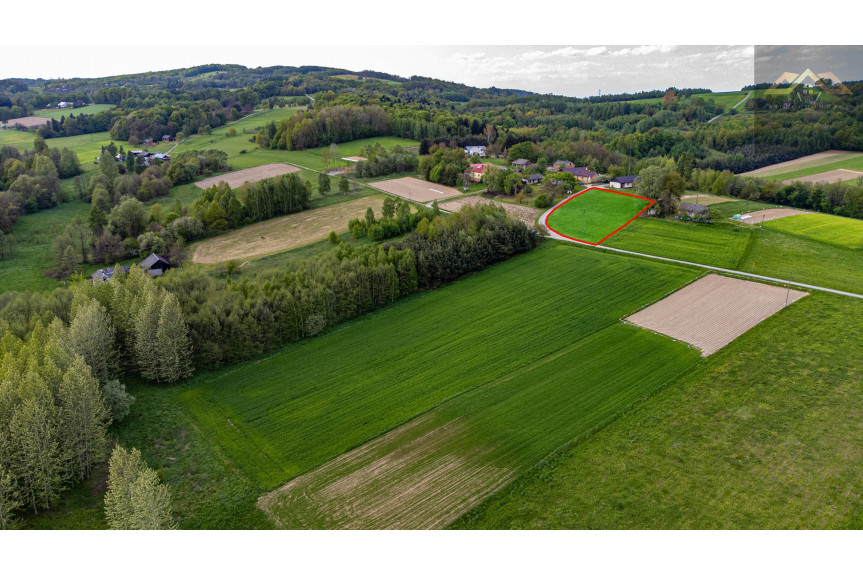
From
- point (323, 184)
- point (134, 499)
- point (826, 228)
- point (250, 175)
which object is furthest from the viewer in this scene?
point (250, 175)

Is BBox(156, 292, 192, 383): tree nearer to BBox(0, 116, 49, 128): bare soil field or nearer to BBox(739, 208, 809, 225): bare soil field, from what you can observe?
BBox(739, 208, 809, 225): bare soil field

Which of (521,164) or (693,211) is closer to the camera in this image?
(693,211)

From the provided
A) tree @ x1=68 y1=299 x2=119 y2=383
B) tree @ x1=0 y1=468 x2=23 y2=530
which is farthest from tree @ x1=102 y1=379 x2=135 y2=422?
tree @ x1=0 y1=468 x2=23 y2=530

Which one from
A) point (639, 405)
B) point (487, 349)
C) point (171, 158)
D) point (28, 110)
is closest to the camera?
point (639, 405)

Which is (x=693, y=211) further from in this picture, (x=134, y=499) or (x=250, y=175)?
(x=250, y=175)

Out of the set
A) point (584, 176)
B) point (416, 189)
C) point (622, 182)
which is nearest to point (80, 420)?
point (416, 189)

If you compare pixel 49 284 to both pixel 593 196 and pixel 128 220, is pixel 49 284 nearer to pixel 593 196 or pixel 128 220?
pixel 128 220

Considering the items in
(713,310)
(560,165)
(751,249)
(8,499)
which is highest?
(560,165)

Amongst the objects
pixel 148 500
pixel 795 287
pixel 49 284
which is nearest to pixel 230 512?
pixel 148 500
